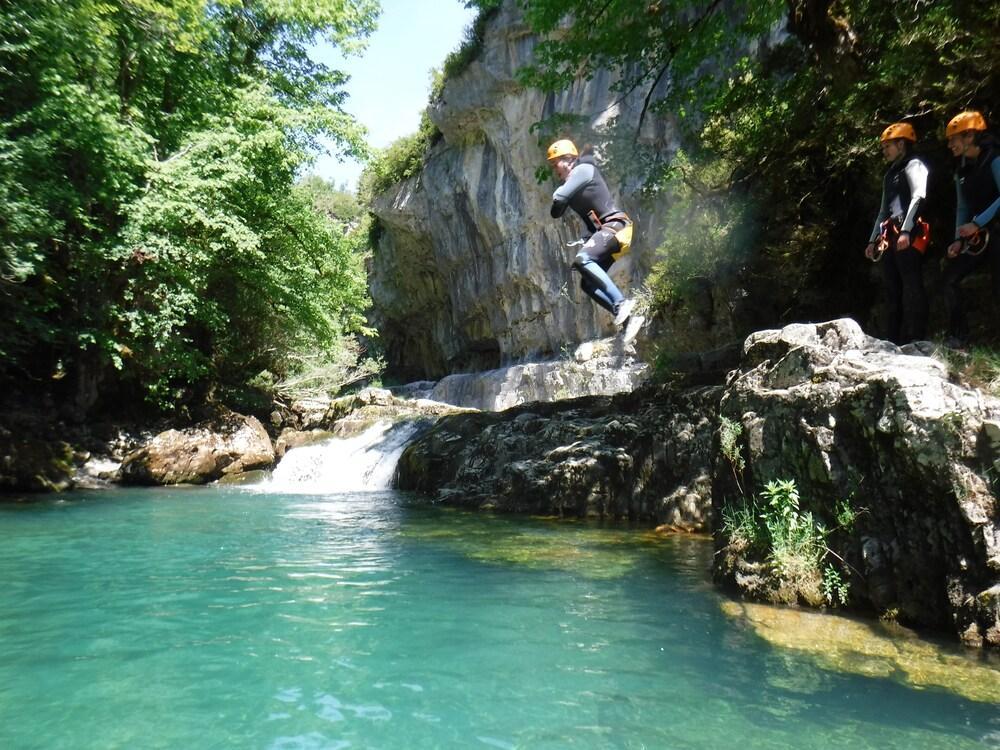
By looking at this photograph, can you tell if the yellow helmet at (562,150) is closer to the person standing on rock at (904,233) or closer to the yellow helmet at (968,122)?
the person standing on rock at (904,233)

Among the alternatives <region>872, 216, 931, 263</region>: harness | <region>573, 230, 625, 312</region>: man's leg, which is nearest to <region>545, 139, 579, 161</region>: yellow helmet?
<region>573, 230, 625, 312</region>: man's leg

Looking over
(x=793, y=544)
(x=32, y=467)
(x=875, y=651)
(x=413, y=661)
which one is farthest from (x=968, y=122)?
(x=32, y=467)

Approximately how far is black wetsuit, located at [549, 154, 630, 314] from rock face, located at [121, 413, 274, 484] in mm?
11819

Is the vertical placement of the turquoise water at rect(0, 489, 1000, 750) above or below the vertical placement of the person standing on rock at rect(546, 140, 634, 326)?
below

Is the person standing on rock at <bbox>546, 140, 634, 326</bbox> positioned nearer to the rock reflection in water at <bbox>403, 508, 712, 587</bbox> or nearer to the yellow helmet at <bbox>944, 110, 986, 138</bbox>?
the rock reflection in water at <bbox>403, 508, 712, 587</bbox>

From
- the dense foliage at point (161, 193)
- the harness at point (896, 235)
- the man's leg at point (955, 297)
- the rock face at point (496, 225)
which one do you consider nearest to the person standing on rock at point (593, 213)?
the harness at point (896, 235)

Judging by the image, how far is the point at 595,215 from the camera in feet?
21.0

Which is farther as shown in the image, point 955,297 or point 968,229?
point 955,297

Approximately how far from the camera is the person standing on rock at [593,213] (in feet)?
20.1

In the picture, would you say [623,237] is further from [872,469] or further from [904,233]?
[872,469]

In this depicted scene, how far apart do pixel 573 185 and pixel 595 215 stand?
0.41 metres

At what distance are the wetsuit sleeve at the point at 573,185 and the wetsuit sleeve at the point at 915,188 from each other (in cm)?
270

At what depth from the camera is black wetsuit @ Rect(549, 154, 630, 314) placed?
20.1ft

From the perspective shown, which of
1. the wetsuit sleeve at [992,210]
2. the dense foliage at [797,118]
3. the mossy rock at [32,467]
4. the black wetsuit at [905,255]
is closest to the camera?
the wetsuit sleeve at [992,210]
